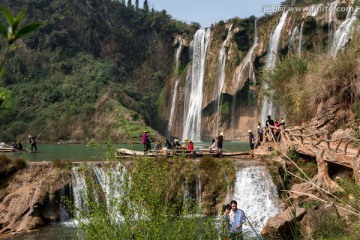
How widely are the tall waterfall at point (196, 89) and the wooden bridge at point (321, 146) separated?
31.2m

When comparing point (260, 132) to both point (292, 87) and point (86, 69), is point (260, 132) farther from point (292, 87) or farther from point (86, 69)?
point (86, 69)

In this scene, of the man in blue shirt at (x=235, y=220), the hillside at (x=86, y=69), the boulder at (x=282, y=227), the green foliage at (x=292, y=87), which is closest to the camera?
the man in blue shirt at (x=235, y=220)

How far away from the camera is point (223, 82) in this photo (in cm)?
5100

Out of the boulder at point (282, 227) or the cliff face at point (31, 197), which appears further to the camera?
the cliff face at point (31, 197)

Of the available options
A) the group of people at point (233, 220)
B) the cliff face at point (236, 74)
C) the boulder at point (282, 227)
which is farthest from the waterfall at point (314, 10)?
the group of people at point (233, 220)

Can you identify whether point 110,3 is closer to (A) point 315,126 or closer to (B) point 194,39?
(B) point 194,39

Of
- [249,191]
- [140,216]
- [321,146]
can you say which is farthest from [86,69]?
[140,216]

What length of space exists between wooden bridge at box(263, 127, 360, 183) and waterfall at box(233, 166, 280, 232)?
1.47 metres

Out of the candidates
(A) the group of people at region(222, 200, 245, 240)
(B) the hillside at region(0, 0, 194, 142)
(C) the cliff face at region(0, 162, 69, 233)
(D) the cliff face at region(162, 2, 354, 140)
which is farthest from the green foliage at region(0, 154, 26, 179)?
(D) the cliff face at region(162, 2, 354, 140)

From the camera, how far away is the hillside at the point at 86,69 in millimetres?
54375

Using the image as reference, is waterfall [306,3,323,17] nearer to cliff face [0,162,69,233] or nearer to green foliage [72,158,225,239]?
cliff face [0,162,69,233]

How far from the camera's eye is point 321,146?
12852 millimetres

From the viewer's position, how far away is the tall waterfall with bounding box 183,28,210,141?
5097 cm

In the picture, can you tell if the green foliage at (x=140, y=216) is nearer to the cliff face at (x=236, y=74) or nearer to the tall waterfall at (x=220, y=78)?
the cliff face at (x=236, y=74)
